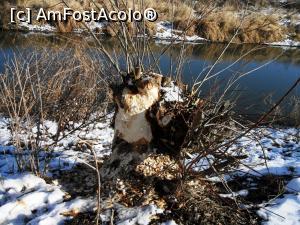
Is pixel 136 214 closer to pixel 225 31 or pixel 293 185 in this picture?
pixel 293 185

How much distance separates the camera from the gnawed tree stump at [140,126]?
2926 millimetres

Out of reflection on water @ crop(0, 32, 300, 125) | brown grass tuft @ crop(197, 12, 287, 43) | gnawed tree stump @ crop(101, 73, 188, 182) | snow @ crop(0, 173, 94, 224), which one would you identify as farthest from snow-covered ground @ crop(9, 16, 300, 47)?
snow @ crop(0, 173, 94, 224)

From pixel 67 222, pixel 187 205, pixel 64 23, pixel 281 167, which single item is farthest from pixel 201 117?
pixel 64 23

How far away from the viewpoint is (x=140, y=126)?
3.00 metres

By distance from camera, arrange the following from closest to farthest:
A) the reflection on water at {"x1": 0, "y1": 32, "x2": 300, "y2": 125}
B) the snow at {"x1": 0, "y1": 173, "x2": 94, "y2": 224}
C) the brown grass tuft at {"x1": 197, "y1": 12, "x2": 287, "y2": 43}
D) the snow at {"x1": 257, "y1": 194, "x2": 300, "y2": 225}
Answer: the snow at {"x1": 0, "y1": 173, "x2": 94, "y2": 224}
the snow at {"x1": 257, "y1": 194, "x2": 300, "y2": 225}
the reflection on water at {"x1": 0, "y1": 32, "x2": 300, "y2": 125}
the brown grass tuft at {"x1": 197, "y1": 12, "x2": 287, "y2": 43}

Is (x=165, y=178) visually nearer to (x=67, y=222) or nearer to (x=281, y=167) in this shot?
(x=67, y=222)

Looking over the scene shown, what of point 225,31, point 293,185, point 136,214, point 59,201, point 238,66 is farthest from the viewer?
point 225,31

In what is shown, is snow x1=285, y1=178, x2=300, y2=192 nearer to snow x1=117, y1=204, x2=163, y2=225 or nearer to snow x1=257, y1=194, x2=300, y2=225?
snow x1=257, y1=194, x2=300, y2=225

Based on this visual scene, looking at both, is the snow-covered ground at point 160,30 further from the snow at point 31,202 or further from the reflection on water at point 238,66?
the snow at point 31,202

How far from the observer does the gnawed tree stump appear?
2.93 metres

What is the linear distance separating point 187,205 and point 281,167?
58.1 inches

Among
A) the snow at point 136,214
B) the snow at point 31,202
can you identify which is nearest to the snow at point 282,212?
the snow at point 136,214

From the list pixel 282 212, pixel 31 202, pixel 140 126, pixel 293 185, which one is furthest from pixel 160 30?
pixel 31 202

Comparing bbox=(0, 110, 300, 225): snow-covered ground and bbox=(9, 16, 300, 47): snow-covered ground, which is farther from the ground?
bbox=(9, 16, 300, 47): snow-covered ground
